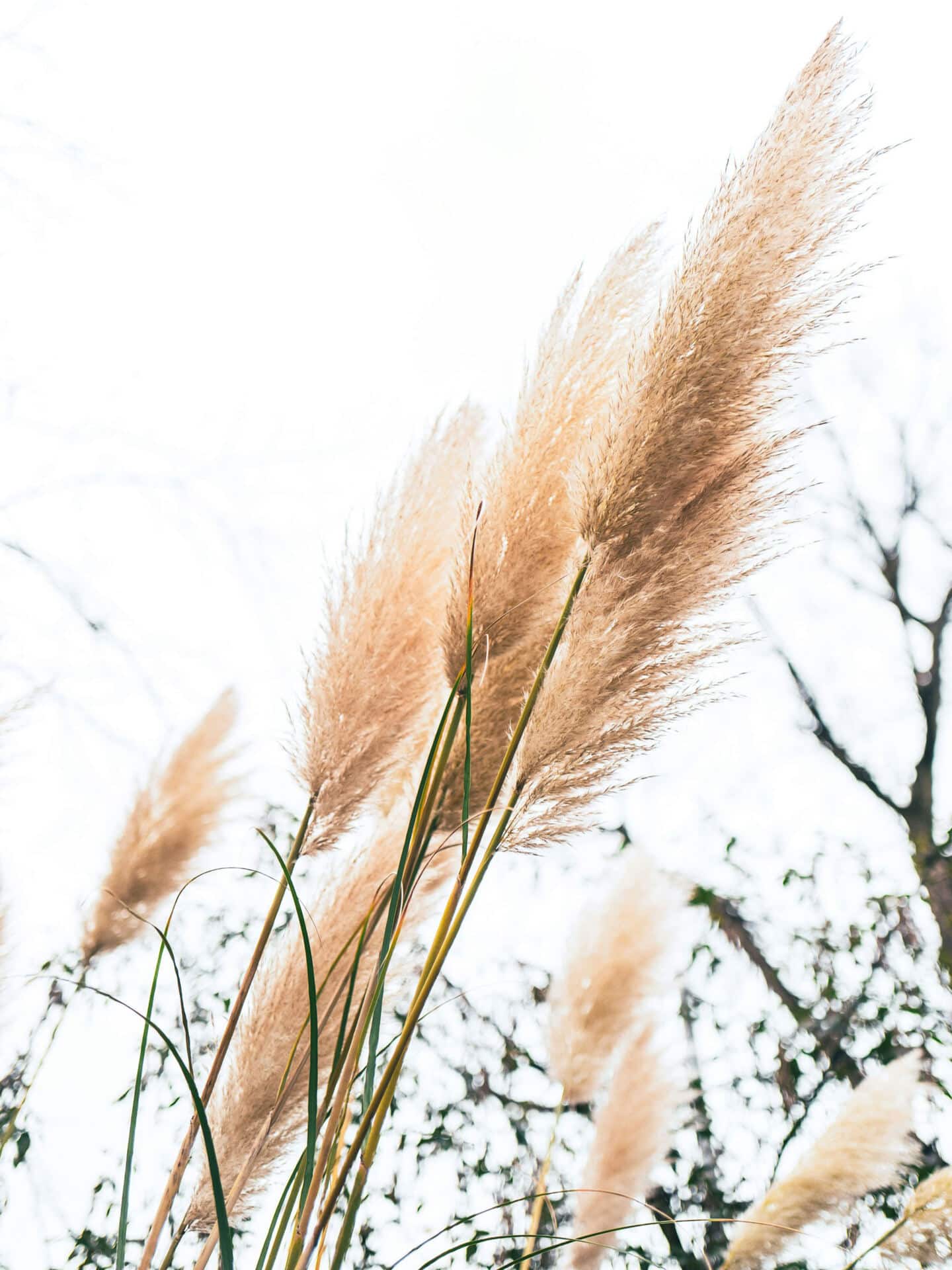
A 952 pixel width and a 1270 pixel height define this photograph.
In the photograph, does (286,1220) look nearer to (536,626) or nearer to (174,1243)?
(174,1243)

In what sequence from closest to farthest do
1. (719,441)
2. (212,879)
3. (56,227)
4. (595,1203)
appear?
(719,441) → (595,1203) → (56,227) → (212,879)

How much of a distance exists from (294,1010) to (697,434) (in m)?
0.71

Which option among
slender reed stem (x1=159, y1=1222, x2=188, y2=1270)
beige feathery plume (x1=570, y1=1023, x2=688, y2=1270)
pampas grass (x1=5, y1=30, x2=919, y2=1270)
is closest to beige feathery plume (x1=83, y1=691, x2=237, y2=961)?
pampas grass (x1=5, y1=30, x2=919, y2=1270)

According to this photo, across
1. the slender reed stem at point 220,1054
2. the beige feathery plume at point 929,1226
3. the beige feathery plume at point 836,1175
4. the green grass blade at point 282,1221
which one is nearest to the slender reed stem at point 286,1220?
the green grass blade at point 282,1221

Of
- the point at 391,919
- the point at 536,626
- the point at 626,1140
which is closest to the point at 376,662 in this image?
the point at 536,626

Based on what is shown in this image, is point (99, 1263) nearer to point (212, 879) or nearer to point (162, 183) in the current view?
point (212, 879)

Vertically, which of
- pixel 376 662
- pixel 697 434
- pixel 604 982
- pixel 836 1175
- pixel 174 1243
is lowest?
pixel 174 1243

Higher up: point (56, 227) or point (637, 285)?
→ point (56, 227)

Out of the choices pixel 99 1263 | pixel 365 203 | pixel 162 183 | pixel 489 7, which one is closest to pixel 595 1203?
pixel 99 1263

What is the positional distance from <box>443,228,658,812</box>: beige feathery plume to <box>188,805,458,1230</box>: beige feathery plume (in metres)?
0.19

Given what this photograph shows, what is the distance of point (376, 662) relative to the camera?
96 cm

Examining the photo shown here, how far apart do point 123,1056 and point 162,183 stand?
6.91ft

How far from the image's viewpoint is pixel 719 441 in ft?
2.51

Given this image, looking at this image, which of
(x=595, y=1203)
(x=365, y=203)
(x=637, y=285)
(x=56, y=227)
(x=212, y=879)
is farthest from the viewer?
(x=365, y=203)
